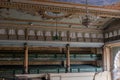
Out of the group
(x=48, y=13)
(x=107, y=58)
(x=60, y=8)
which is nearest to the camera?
(x=60, y=8)

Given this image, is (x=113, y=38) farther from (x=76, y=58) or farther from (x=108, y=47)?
(x=76, y=58)

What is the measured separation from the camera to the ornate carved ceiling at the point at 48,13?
5.68 m

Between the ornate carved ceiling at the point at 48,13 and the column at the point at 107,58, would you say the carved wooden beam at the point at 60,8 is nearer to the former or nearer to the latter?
the ornate carved ceiling at the point at 48,13

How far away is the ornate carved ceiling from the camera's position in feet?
18.6

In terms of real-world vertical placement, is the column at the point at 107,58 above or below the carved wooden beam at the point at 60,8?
below

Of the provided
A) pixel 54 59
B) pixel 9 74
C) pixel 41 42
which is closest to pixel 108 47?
pixel 54 59

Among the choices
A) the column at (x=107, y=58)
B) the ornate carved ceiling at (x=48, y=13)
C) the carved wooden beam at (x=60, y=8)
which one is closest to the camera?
the carved wooden beam at (x=60, y=8)

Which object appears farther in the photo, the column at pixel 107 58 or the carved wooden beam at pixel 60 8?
the column at pixel 107 58

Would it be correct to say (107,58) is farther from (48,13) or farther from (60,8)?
(60,8)

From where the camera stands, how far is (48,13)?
7.24 meters

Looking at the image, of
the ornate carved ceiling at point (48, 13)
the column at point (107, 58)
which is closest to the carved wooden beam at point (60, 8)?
the ornate carved ceiling at point (48, 13)

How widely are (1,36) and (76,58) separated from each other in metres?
3.35

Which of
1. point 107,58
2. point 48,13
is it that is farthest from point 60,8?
point 107,58

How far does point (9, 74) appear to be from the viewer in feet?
26.1
